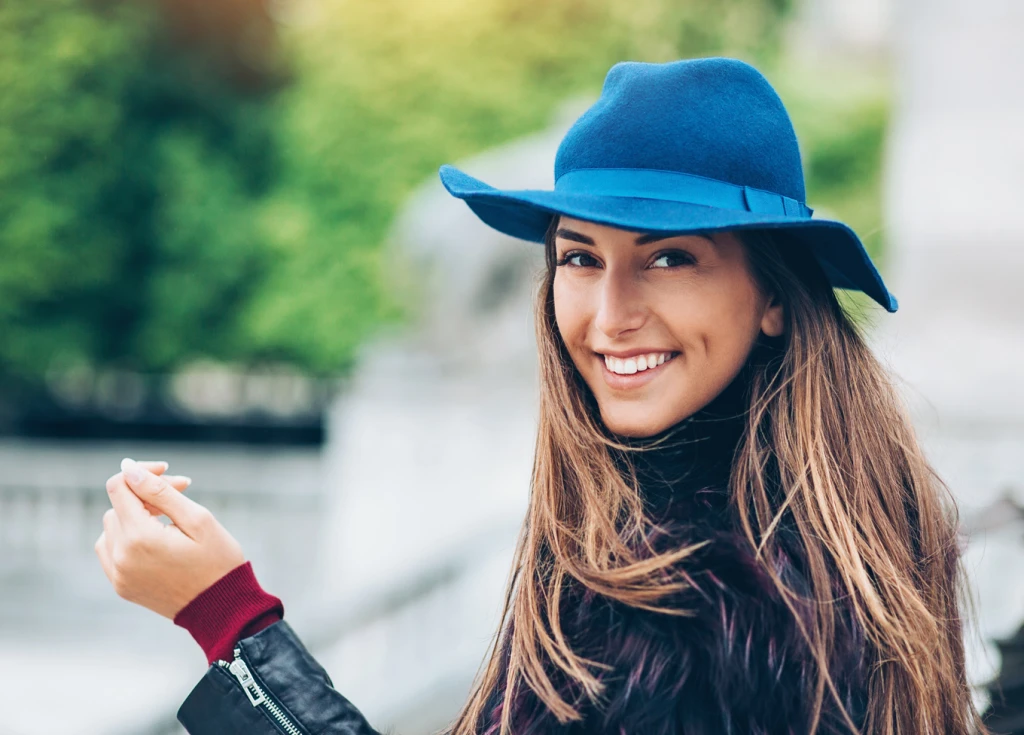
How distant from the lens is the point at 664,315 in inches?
70.4

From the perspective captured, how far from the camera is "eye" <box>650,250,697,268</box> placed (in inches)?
69.9

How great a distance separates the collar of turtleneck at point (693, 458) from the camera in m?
1.71

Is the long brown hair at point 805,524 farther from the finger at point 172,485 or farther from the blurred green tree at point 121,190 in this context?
the blurred green tree at point 121,190

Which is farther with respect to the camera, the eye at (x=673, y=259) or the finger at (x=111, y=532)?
the finger at (x=111, y=532)

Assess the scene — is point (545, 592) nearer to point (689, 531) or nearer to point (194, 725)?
point (689, 531)

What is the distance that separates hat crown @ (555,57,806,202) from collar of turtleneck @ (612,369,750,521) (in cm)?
34

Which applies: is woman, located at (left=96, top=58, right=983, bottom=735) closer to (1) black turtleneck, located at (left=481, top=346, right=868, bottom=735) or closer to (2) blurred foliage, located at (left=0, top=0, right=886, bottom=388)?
(1) black turtleneck, located at (left=481, top=346, right=868, bottom=735)

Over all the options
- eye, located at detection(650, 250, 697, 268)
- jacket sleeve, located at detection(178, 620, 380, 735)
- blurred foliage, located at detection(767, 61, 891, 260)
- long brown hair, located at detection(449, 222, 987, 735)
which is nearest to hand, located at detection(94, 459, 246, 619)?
jacket sleeve, located at detection(178, 620, 380, 735)

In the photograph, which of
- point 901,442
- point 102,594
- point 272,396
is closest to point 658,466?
point 901,442

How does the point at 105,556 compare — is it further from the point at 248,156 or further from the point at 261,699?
the point at 248,156

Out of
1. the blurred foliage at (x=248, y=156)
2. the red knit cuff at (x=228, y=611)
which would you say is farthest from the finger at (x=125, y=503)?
the blurred foliage at (x=248, y=156)

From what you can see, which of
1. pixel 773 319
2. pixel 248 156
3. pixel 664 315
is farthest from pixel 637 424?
pixel 248 156

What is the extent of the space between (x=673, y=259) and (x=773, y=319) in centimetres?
21

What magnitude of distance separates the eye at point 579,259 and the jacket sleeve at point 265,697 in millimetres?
759
